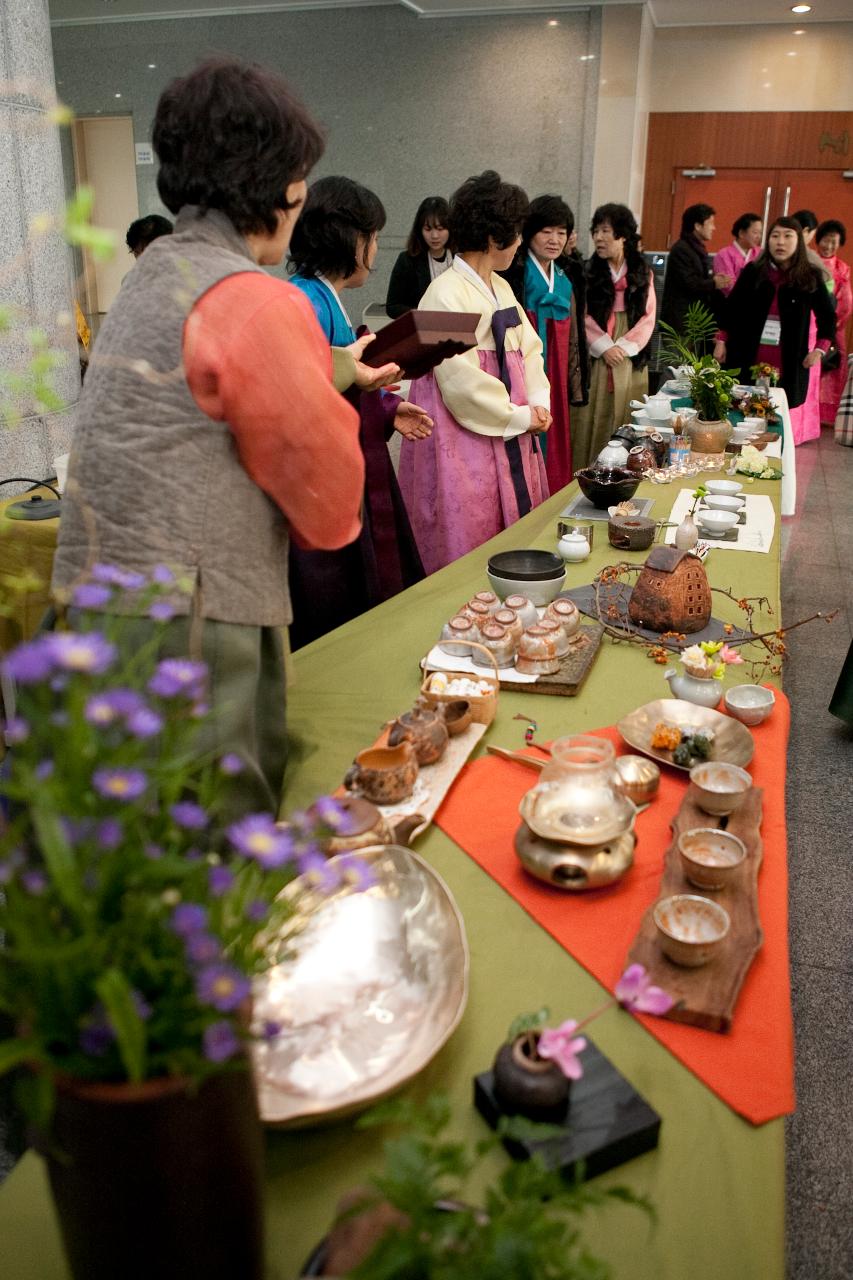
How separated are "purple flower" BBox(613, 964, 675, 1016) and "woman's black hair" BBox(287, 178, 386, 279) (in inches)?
77.7

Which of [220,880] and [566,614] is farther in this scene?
[566,614]

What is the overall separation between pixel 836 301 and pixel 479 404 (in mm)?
6268

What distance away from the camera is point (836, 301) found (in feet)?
26.6

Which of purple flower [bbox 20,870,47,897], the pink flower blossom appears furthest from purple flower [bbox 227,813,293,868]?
the pink flower blossom

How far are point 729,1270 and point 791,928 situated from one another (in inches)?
60.1

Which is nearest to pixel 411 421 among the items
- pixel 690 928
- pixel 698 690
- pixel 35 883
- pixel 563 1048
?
pixel 698 690

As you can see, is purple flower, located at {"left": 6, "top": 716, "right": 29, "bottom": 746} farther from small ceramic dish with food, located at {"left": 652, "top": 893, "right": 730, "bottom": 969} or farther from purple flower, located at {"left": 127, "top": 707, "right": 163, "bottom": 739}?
small ceramic dish with food, located at {"left": 652, "top": 893, "right": 730, "bottom": 969}

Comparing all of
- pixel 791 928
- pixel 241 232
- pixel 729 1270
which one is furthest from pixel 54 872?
pixel 791 928

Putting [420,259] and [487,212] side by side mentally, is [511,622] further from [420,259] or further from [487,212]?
[420,259]

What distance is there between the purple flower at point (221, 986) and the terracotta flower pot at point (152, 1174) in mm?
70

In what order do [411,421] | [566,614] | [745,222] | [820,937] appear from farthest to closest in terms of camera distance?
[745,222] < [411,421] < [820,937] < [566,614]

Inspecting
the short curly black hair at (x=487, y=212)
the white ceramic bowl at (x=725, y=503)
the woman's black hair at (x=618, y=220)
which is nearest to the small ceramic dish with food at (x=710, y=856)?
the white ceramic bowl at (x=725, y=503)

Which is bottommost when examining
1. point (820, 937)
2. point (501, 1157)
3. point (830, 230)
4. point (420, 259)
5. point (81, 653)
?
point (820, 937)

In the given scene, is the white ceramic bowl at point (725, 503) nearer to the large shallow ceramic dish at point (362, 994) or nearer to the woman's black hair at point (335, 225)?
the woman's black hair at point (335, 225)
